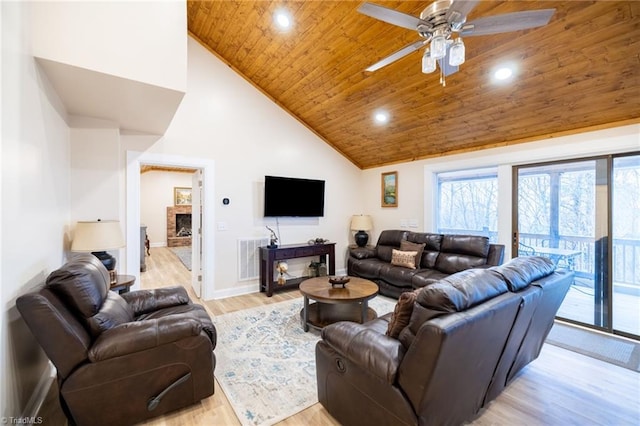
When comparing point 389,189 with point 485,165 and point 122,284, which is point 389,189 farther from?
point 122,284

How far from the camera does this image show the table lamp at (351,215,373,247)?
221 inches

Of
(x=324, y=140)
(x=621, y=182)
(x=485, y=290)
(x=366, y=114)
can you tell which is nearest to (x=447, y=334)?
(x=485, y=290)

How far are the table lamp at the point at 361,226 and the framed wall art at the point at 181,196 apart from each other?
694 centimetres

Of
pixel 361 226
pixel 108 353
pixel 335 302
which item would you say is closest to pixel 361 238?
pixel 361 226

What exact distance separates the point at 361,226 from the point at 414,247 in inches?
53.5

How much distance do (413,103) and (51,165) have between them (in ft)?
13.5

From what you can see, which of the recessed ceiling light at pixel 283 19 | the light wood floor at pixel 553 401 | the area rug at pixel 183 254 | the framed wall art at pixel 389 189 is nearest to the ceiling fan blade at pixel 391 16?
the recessed ceiling light at pixel 283 19

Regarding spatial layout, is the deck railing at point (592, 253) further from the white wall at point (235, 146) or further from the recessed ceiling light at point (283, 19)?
the recessed ceiling light at point (283, 19)

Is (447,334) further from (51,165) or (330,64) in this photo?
(330,64)

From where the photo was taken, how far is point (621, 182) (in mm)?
3102

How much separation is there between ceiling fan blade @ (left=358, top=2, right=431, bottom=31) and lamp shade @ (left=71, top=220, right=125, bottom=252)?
3054 mm

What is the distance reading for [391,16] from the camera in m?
1.78

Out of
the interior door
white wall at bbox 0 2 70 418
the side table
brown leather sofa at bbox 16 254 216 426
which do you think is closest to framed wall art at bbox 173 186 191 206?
the interior door

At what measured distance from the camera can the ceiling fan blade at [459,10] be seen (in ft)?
5.12
